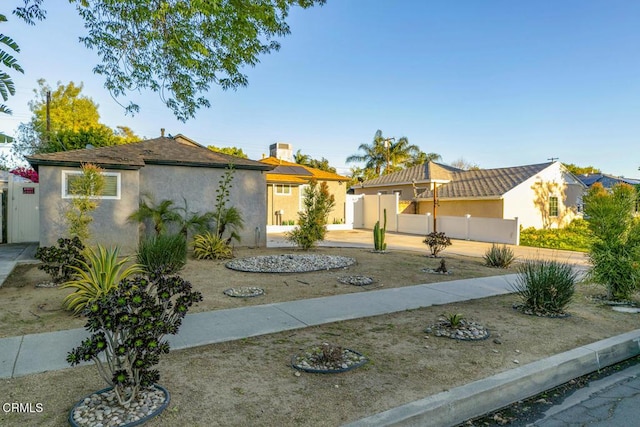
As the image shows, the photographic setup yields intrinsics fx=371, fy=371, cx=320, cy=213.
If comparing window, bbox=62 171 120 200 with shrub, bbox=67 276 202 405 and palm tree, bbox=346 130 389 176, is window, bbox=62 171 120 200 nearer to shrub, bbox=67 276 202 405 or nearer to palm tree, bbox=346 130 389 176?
shrub, bbox=67 276 202 405

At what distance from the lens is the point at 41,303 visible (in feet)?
19.7

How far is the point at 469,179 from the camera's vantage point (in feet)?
81.1

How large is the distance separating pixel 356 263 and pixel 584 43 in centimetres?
1119

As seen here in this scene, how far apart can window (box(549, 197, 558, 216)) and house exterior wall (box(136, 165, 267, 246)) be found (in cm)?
1793

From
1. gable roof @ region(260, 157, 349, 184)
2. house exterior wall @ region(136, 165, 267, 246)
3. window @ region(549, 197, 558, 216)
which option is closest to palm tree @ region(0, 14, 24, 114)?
house exterior wall @ region(136, 165, 267, 246)

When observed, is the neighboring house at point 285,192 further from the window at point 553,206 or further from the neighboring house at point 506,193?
the window at point 553,206

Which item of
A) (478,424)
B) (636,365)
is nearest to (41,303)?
(478,424)

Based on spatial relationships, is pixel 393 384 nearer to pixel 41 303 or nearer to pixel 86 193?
pixel 41 303

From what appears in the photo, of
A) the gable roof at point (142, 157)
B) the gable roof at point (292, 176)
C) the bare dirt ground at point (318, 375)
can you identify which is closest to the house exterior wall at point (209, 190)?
the gable roof at point (142, 157)

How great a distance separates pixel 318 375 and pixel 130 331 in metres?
1.77

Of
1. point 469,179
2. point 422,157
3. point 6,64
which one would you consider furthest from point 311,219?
A: point 422,157

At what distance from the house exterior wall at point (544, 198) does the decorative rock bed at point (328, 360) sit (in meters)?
19.2

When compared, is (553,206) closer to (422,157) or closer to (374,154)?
(422,157)

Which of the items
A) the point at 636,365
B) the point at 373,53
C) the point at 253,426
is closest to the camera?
the point at 253,426
